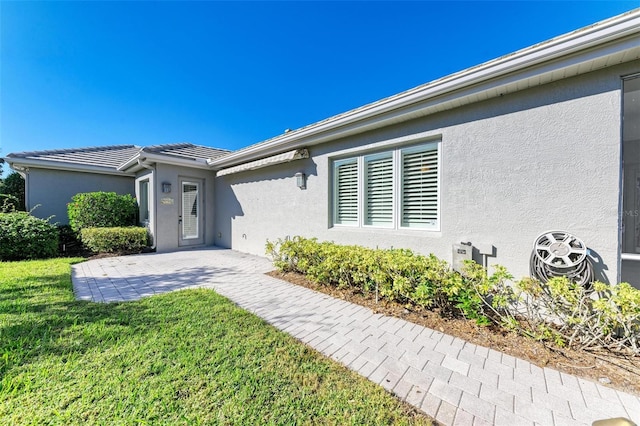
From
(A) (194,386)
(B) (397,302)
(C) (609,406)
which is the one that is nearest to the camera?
(C) (609,406)

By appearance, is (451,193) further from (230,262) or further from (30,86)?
(30,86)

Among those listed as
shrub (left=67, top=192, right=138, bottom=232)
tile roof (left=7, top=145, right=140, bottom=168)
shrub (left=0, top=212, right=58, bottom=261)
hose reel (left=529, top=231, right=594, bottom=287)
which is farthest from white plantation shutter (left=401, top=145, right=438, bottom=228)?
tile roof (left=7, top=145, right=140, bottom=168)

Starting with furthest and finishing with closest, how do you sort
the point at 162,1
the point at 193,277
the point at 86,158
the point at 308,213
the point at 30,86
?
1. the point at 86,158
2. the point at 30,86
3. the point at 162,1
4. the point at 308,213
5. the point at 193,277

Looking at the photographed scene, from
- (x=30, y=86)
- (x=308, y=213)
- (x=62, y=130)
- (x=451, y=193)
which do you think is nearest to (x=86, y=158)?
(x=30, y=86)

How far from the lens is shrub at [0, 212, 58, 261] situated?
397 inches

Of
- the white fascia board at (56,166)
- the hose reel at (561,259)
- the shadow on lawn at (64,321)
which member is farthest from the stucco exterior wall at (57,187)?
the hose reel at (561,259)

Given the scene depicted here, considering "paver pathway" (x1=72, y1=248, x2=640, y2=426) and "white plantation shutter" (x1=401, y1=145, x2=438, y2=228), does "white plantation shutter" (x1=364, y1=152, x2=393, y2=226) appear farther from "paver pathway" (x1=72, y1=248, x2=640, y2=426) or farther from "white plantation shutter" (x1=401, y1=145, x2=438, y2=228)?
"paver pathway" (x1=72, y1=248, x2=640, y2=426)

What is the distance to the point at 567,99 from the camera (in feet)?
14.3

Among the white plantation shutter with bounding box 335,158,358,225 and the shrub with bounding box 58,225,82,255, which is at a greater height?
the white plantation shutter with bounding box 335,158,358,225

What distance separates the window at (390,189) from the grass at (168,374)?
432 cm

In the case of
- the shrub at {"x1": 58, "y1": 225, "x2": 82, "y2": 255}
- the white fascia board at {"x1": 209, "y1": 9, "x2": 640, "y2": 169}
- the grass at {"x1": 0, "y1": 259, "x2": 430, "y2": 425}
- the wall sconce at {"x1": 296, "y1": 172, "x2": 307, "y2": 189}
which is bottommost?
the grass at {"x1": 0, "y1": 259, "x2": 430, "y2": 425}

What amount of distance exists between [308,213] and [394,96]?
15.4 ft

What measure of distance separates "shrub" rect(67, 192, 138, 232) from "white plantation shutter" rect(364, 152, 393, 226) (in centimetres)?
1299

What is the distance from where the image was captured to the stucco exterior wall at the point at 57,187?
13.3 metres
